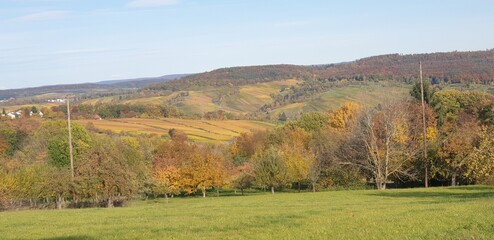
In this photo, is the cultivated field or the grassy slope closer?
the cultivated field

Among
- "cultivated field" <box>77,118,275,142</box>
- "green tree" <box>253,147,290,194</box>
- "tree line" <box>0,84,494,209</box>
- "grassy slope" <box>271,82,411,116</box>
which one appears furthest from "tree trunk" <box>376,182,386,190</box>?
"grassy slope" <box>271,82,411,116</box>

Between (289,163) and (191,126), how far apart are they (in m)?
67.0

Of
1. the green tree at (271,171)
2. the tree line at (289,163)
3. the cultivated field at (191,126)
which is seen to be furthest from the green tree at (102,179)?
the cultivated field at (191,126)

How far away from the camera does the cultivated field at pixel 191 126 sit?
114 meters

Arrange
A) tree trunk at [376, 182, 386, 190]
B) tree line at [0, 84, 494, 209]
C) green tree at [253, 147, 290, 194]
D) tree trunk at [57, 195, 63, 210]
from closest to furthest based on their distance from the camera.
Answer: tree trunk at [57, 195, 63, 210] → tree line at [0, 84, 494, 209] → tree trunk at [376, 182, 386, 190] → green tree at [253, 147, 290, 194]

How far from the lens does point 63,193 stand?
4791 cm

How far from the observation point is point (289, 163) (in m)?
60.5

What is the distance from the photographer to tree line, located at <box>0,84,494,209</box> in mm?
47406

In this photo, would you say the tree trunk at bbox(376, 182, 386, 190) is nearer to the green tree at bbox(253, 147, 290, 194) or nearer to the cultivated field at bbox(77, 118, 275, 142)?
the green tree at bbox(253, 147, 290, 194)

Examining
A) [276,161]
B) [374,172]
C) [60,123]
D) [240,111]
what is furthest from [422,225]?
[240,111]

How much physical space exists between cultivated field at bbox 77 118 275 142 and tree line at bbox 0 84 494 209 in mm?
28257

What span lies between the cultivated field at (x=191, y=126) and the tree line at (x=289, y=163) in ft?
92.7

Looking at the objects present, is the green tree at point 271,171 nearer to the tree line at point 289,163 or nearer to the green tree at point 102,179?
the tree line at point 289,163

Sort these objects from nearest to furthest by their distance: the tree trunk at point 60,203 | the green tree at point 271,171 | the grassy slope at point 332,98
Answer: the tree trunk at point 60,203 < the green tree at point 271,171 < the grassy slope at point 332,98
